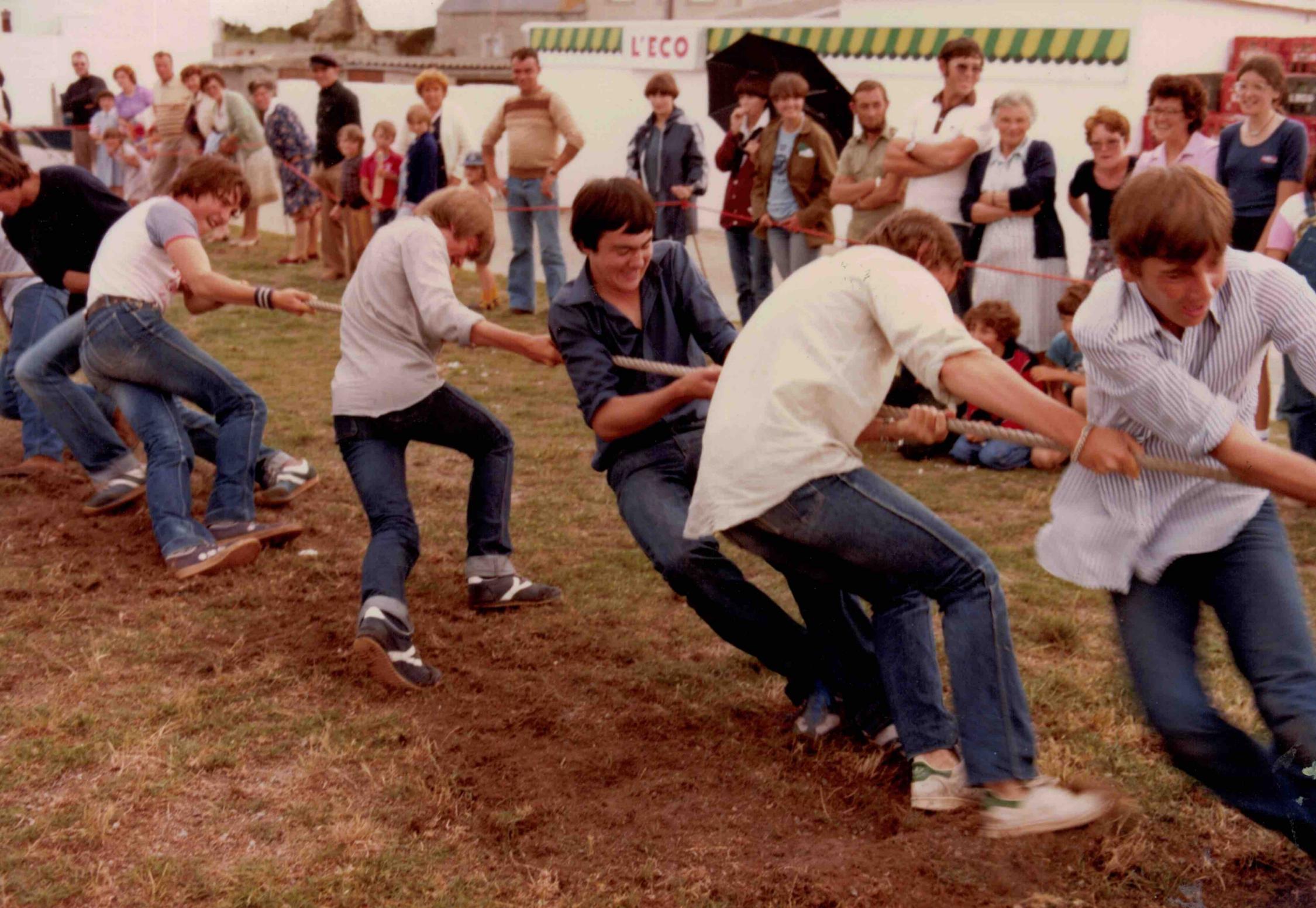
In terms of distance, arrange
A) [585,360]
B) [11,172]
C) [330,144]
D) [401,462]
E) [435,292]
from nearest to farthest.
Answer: [585,360], [435,292], [401,462], [11,172], [330,144]

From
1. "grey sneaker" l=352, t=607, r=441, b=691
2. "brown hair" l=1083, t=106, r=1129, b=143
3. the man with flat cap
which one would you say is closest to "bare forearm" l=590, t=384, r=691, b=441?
"grey sneaker" l=352, t=607, r=441, b=691

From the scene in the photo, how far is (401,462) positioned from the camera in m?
4.69

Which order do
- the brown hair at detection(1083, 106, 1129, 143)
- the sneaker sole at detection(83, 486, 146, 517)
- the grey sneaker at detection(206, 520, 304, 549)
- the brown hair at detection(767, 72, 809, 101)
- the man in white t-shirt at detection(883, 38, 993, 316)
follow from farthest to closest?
the brown hair at detection(767, 72, 809, 101) < the man in white t-shirt at detection(883, 38, 993, 316) < the brown hair at detection(1083, 106, 1129, 143) < the sneaker sole at detection(83, 486, 146, 517) < the grey sneaker at detection(206, 520, 304, 549)

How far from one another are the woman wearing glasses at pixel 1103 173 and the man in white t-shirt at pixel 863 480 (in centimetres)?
399

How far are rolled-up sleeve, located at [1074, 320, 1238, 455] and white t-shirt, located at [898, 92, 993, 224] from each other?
4567 mm

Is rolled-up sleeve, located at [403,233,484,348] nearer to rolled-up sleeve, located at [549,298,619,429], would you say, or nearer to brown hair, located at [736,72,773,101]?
rolled-up sleeve, located at [549,298,619,429]

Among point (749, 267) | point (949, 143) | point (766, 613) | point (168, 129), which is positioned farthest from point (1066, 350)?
point (168, 129)

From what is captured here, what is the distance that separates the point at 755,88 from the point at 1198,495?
665 centimetres

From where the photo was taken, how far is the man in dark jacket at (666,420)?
12.5ft

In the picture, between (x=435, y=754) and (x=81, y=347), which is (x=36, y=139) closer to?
(x=81, y=347)

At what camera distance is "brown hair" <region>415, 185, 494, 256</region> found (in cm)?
453

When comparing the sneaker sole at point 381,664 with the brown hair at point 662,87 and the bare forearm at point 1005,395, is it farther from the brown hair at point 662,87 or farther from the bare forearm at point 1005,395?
the brown hair at point 662,87

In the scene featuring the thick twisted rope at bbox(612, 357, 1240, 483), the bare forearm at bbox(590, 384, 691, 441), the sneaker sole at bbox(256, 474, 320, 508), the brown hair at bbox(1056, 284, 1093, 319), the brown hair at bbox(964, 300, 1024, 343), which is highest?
the thick twisted rope at bbox(612, 357, 1240, 483)

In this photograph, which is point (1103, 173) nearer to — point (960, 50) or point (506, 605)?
point (960, 50)
